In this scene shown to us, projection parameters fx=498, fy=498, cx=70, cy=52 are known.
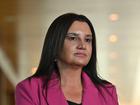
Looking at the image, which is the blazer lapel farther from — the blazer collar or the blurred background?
the blurred background

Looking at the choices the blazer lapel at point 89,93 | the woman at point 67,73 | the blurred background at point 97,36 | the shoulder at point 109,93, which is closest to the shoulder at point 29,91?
the woman at point 67,73

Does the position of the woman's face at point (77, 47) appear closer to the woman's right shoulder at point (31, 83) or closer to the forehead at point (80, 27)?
the forehead at point (80, 27)

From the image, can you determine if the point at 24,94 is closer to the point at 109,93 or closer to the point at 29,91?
the point at 29,91

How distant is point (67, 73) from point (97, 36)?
8.93ft

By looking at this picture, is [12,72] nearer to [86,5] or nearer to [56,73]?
[86,5]

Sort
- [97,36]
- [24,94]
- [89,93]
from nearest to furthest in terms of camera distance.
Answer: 1. [24,94]
2. [89,93]
3. [97,36]

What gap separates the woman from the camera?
2.46 meters

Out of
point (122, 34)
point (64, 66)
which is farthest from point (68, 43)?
point (122, 34)

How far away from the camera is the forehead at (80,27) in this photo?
8.36 ft

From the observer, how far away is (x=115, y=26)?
5.30 metres

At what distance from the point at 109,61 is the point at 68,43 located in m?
2.85

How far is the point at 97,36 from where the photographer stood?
5270 millimetres

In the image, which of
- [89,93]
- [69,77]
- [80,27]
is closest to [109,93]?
[89,93]

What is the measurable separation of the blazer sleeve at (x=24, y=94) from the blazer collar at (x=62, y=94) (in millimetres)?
98
